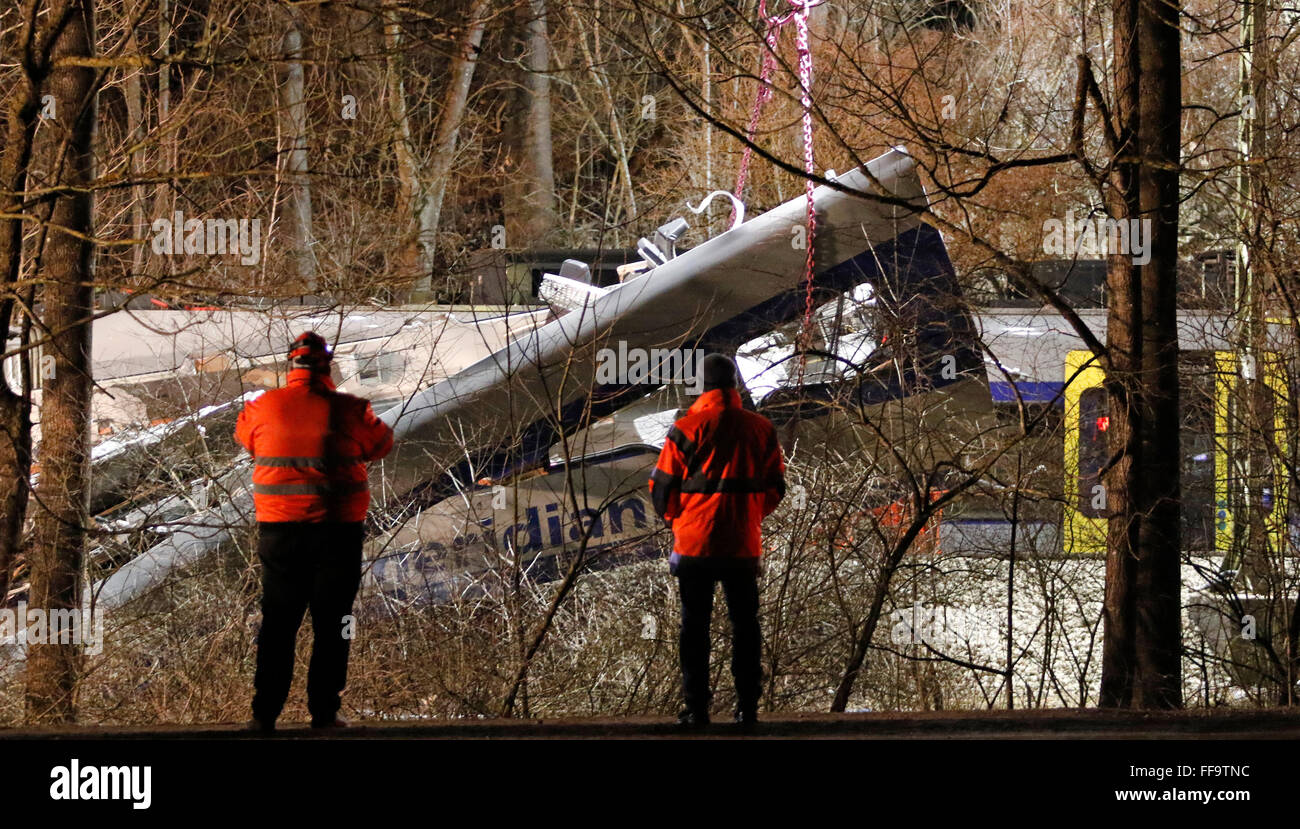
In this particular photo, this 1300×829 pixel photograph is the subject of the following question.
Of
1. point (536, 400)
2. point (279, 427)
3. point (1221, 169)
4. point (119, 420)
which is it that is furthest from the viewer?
point (119, 420)

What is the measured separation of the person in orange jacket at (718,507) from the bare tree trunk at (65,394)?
4.88 m

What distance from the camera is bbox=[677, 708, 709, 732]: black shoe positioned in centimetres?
597

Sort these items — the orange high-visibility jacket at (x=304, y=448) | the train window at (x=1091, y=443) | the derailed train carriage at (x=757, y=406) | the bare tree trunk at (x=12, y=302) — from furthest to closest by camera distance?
the train window at (x=1091, y=443)
the derailed train carriage at (x=757, y=406)
the bare tree trunk at (x=12, y=302)
the orange high-visibility jacket at (x=304, y=448)

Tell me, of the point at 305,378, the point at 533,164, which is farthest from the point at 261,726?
the point at 533,164

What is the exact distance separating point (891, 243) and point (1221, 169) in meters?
3.51

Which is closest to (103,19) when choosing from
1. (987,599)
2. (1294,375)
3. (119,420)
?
(119,420)

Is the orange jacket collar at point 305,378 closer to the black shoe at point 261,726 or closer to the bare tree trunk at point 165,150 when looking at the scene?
the black shoe at point 261,726

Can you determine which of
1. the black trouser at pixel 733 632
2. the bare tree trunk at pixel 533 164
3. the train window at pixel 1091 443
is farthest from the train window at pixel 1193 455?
the bare tree trunk at pixel 533 164

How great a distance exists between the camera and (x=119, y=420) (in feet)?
40.4

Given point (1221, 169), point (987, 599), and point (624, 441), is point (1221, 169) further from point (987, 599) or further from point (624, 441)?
point (624, 441)

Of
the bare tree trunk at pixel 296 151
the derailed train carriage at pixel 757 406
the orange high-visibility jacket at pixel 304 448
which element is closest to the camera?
the orange high-visibility jacket at pixel 304 448

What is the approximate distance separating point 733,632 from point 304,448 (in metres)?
2.07

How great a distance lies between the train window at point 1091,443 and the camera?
9.87m

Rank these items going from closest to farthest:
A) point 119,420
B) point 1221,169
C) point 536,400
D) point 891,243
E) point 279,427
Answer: point 279,427 < point 1221,169 < point 536,400 < point 891,243 < point 119,420
